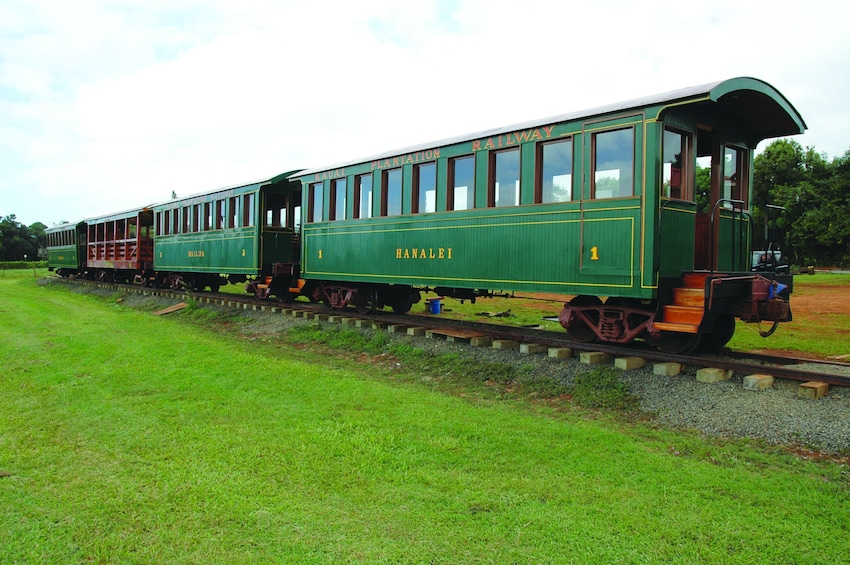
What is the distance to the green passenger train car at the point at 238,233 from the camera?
619 inches

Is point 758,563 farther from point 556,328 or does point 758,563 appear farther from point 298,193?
point 298,193

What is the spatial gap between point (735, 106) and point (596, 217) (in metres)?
2.62

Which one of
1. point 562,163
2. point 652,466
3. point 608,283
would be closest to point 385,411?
point 652,466

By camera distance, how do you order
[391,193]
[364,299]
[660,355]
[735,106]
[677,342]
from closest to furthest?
1. [660,355]
2. [677,342]
3. [735,106]
4. [391,193]
5. [364,299]

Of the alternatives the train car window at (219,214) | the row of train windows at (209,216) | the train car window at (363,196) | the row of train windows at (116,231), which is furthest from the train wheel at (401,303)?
the row of train windows at (116,231)

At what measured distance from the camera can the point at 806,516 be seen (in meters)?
3.90

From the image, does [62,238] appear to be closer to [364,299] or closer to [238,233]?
[238,233]

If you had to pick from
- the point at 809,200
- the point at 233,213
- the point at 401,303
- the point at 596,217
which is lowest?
the point at 401,303

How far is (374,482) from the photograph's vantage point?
432 cm

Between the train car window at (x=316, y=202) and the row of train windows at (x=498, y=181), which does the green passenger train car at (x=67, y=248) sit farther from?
the row of train windows at (x=498, y=181)

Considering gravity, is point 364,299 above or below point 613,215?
below

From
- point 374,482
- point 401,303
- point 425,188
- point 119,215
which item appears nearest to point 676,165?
point 425,188

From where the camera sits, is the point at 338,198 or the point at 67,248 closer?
the point at 338,198

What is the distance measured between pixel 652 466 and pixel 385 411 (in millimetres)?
2662
